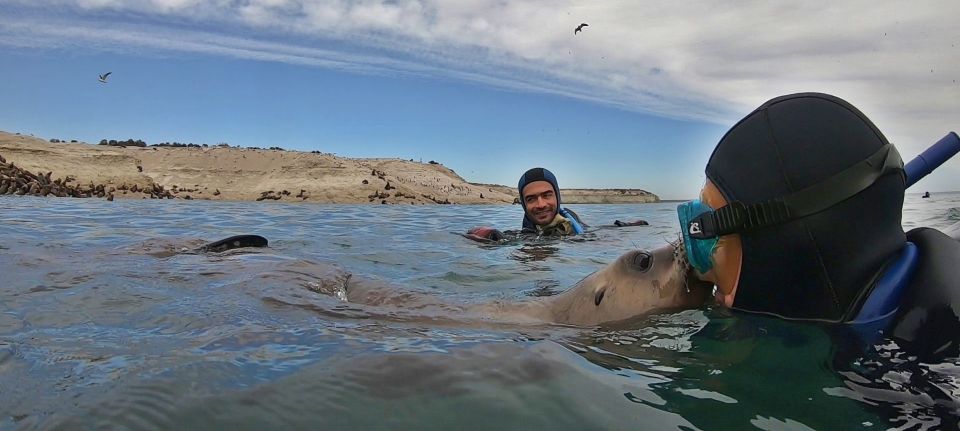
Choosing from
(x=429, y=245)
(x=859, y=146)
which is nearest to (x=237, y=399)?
(x=859, y=146)

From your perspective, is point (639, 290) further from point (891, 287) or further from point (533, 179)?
point (533, 179)

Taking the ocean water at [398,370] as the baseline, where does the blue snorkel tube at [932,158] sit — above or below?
above

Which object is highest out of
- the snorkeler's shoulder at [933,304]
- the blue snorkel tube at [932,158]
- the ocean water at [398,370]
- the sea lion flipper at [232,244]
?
the blue snorkel tube at [932,158]

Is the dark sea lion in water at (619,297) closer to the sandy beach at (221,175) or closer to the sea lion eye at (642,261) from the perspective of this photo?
the sea lion eye at (642,261)

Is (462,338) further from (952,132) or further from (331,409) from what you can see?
(952,132)

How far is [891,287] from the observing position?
8.43 feet

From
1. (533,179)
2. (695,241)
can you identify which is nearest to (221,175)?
(533,179)

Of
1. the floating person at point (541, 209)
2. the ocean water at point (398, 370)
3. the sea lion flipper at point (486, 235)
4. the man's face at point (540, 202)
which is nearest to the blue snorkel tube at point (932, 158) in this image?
the ocean water at point (398, 370)

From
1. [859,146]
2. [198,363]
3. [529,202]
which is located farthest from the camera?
[529,202]

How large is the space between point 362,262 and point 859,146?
5991mm

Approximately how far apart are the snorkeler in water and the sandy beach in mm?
36129

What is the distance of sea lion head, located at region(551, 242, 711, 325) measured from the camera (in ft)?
11.3

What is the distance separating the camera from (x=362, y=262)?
24.9 ft

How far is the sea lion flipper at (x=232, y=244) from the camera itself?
250 inches
